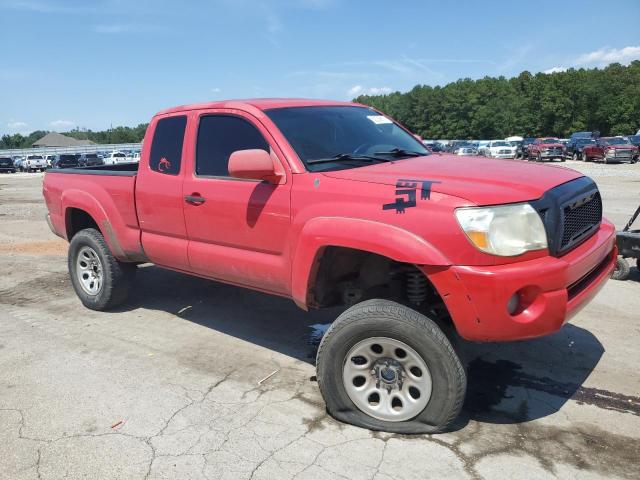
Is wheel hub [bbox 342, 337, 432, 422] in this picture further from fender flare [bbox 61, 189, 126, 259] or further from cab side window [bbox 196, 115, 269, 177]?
fender flare [bbox 61, 189, 126, 259]

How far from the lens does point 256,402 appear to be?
364cm

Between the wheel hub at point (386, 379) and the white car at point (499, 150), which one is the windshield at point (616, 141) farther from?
the wheel hub at point (386, 379)

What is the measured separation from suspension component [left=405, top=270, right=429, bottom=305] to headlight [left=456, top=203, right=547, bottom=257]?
57cm

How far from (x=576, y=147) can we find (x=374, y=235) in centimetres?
3996

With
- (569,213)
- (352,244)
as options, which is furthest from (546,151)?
(352,244)

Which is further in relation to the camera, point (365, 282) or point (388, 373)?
point (365, 282)

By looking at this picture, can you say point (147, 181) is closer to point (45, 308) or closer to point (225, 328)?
point (225, 328)

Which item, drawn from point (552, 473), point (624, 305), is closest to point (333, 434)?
point (552, 473)

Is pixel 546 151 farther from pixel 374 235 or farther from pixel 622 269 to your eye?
pixel 374 235

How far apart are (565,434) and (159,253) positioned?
341 cm

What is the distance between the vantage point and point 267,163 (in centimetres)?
353

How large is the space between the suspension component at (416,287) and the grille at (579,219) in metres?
0.82

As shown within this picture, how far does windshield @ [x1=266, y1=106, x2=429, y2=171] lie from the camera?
3.77m

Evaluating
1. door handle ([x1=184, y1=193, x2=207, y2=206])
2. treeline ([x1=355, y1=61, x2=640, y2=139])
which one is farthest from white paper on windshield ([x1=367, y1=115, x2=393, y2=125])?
treeline ([x1=355, y1=61, x2=640, y2=139])
